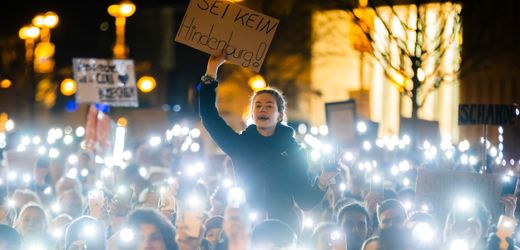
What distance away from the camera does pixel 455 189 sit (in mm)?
9445

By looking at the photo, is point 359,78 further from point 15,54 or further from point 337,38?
point 15,54

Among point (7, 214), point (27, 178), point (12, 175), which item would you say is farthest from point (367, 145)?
point (7, 214)

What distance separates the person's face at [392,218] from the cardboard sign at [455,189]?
2.40ft

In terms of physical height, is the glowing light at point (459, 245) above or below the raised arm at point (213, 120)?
below

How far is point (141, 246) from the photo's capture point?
20.6 ft

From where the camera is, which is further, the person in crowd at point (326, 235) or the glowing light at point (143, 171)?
the glowing light at point (143, 171)

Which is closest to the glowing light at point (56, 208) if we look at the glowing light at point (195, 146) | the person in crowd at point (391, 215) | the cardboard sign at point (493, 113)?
the person in crowd at point (391, 215)

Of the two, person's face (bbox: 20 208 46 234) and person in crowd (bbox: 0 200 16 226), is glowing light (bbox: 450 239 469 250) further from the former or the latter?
person in crowd (bbox: 0 200 16 226)

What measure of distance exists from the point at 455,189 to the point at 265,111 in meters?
2.85

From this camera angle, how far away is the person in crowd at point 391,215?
852cm

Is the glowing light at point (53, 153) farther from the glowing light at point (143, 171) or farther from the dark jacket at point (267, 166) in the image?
the dark jacket at point (267, 166)

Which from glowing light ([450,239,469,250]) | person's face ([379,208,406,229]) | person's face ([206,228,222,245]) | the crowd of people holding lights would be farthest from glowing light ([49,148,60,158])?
glowing light ([450,239,469,250])

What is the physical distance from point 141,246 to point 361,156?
27.8 feet

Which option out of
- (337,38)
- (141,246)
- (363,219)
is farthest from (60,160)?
(337,38)
